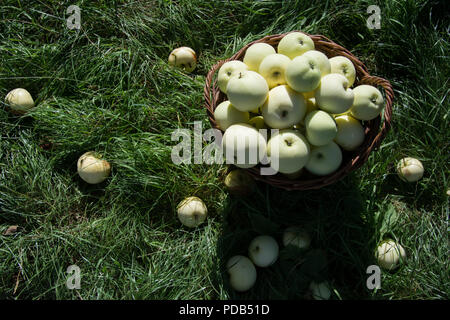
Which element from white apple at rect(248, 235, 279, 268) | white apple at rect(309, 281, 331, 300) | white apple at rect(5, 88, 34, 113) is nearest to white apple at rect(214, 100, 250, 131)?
white apple at rect(248, 235, 279, 268)

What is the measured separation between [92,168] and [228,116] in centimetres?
125

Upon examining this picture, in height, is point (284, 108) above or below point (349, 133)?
above

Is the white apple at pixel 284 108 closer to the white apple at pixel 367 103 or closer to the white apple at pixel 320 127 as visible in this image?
the white apple at pixel 320 127

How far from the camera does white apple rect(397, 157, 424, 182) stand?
2.91 metres

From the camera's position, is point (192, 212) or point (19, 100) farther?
point (19, 100)

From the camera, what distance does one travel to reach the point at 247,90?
2186 mm

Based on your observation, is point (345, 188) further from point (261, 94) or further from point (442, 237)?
→ point (261, 94)

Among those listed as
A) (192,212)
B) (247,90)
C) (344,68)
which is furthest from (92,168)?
(344,68)

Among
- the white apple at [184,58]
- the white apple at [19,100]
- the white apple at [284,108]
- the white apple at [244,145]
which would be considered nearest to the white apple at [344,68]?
the white apple at [284,108]

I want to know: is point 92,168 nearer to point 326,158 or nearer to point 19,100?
point 19,100

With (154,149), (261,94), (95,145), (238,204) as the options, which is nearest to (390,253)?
(238,204)

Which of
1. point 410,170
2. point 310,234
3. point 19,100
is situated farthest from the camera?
point 19,100

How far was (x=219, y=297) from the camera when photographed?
2727mm

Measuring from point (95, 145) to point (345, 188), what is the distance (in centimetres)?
208
